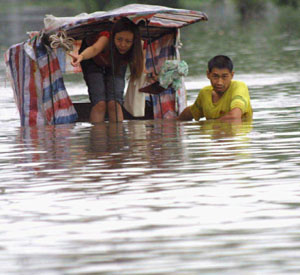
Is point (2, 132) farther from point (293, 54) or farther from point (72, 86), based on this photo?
point (293, 54)

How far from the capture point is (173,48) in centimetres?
1370

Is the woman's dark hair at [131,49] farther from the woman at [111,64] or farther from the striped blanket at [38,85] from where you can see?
the striped blanket at [38,85]

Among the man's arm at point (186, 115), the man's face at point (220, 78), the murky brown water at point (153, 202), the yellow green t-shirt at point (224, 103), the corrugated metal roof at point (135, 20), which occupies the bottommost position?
the murky brown water at point (153, 202)

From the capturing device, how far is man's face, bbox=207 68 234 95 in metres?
11.5

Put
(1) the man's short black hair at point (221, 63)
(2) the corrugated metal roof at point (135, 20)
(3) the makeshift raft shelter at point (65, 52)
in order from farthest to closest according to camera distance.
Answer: (3) the makeshift raft shelter at point (65, 52)
(2) the corrugated metal roof at point (135, 20)
(1) the man's short black hair at point (221, 63)

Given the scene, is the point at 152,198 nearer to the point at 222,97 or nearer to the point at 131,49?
the point at 222,97

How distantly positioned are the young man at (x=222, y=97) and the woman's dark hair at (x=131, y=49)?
0.81 metres

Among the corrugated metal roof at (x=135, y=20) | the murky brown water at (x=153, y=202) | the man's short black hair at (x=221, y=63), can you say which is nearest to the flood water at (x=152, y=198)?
the murky brown water at (x=153, y=202)

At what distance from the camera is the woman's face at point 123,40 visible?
40.2ft

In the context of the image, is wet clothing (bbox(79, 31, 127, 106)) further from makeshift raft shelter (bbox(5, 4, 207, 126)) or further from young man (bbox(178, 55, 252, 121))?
young man (bbox(178, 55, 252, 121))

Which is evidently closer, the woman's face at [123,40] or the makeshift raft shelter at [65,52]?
the woman's face at [123,40]

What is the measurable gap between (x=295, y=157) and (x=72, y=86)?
1069 cm

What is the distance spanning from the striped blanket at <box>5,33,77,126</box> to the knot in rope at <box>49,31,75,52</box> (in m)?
0.34

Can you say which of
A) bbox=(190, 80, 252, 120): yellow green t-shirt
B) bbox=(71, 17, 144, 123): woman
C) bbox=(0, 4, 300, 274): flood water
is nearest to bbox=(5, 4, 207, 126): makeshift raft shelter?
bbox=(71, 17, 144, 123): woman
